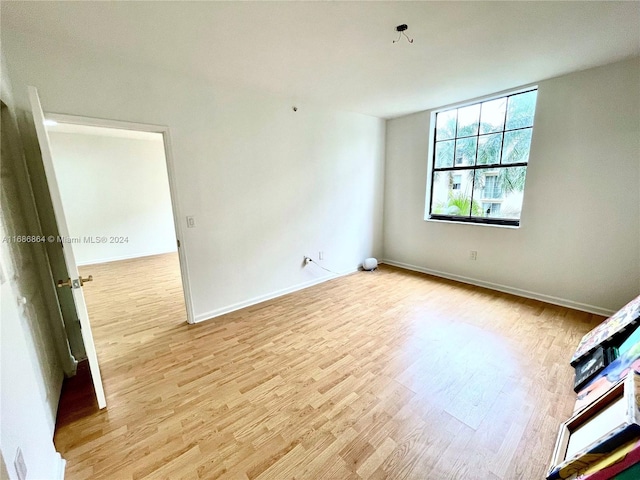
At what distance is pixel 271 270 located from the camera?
3361mm

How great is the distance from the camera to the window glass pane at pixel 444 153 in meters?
3.82

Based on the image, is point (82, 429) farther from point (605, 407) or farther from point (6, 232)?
point (605, 407)

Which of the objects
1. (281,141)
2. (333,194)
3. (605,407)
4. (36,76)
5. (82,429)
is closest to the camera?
(605,407)

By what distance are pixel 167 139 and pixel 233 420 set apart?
2.41 meters

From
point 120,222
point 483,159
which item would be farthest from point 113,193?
point 483,159

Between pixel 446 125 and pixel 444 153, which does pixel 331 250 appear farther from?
pixel 446 125

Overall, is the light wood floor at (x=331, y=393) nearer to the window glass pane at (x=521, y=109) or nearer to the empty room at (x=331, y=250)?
the empty room at (x=331, y=250)

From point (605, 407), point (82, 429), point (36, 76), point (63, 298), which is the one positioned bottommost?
point (82, 429)

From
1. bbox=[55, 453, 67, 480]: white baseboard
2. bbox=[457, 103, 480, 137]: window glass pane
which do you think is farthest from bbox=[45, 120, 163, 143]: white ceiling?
bbox=[457, 103, 480, 137]: window glass pane

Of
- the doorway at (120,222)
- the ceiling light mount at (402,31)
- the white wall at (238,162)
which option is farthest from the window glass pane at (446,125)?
the doorway at (120,222)

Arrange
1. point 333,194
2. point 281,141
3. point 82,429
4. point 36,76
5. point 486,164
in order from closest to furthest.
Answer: point 82,429
point 36,76
point 281,141
point 486,164
point 333,194

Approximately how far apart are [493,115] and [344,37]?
254 centimetres

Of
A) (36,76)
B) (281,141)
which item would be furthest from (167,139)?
(281,141)

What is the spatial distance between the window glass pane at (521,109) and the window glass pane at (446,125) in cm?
68
